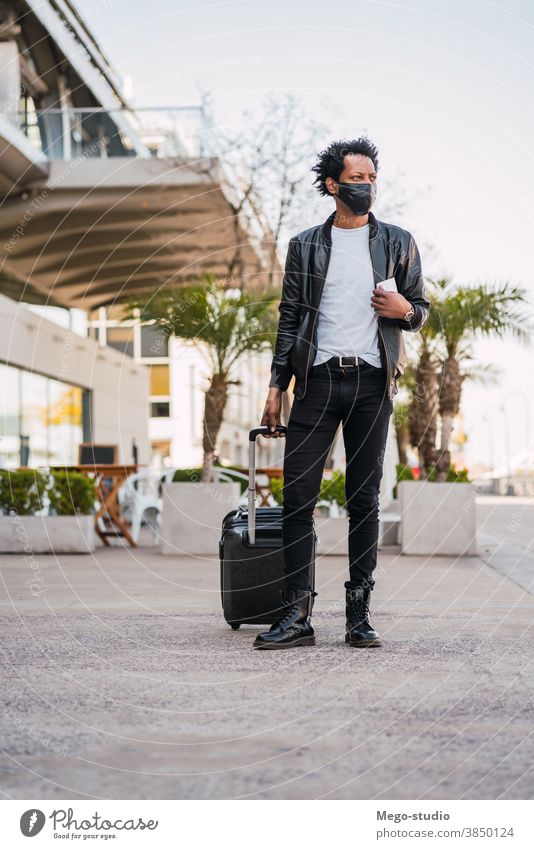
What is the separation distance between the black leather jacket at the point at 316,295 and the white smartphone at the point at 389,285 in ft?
0.18

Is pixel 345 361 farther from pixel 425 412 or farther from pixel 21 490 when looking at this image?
pixel 425 412

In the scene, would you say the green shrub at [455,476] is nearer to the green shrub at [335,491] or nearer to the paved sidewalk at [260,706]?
the green shrub at [335,491]

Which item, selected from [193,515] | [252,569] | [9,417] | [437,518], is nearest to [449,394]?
[437,518]

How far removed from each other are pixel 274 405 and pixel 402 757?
2288 millimetres

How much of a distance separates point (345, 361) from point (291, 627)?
1106 mm

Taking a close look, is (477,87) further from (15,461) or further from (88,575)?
(15,461)

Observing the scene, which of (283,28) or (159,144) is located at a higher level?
(159,144)

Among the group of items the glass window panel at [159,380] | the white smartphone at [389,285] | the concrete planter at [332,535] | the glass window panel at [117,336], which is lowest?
the concrete planter at [332,535]

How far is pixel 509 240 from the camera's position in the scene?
17.9 ft

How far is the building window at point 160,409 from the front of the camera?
46.7m

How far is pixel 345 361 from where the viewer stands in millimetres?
4910

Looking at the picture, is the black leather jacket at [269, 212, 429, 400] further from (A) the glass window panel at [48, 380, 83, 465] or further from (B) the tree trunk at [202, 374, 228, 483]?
(A) the glass window panel at [48, 380, 83, 465]

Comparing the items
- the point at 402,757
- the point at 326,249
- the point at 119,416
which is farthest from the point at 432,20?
the point at 119,416

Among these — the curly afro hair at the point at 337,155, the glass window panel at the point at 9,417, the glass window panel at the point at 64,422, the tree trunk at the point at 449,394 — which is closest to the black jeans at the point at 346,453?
the curly afro hair at the point at 337,155
